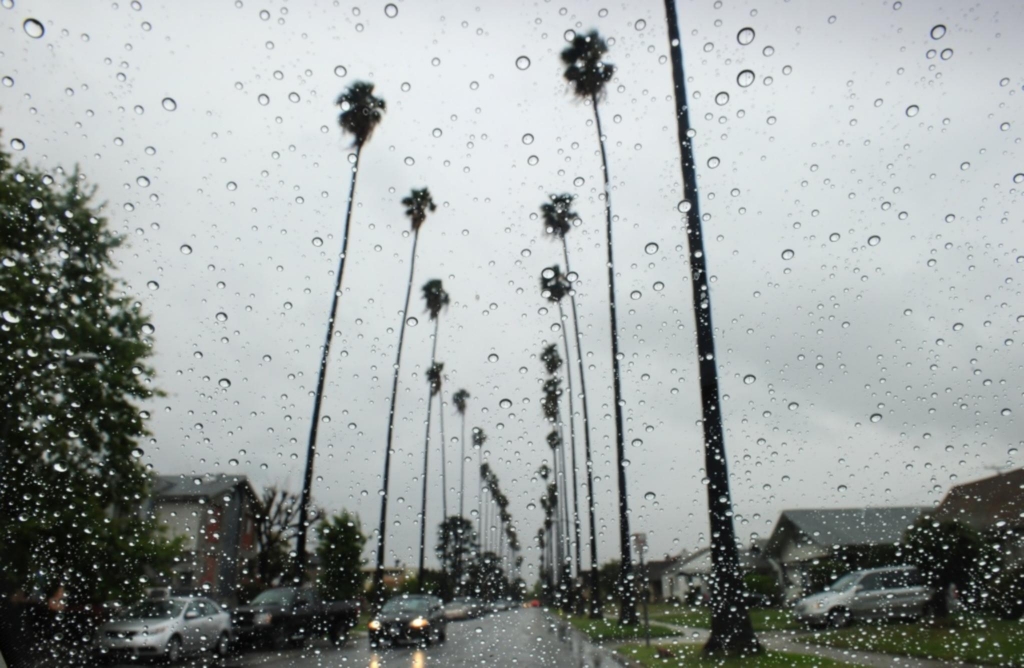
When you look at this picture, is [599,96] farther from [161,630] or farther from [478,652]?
[478,652]

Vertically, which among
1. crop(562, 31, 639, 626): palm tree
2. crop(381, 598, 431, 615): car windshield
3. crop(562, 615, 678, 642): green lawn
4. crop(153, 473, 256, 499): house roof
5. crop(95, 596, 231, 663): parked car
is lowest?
crop(562, 615, 678, 642): green lawn

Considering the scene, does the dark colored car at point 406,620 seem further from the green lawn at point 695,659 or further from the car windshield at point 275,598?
the green lawn at point 695,659

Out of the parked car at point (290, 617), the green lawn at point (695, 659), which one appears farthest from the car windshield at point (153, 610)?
the green lawn at point (695, 659)

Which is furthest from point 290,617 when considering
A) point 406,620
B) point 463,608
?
point 463,608

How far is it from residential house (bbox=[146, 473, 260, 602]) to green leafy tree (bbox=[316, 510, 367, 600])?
56 cm

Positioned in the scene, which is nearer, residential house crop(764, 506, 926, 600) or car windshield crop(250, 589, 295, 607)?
residential house crop(764, 506, 926, 600)

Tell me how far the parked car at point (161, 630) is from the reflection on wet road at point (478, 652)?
0.37 meters

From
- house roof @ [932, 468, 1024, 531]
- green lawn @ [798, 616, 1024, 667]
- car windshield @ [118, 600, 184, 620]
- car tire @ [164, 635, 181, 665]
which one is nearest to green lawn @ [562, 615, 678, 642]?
green lawn @ [798, 616, 1024, 667]

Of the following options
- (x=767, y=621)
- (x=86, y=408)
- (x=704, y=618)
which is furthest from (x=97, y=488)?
(x=704, y=618)

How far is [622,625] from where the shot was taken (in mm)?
6836

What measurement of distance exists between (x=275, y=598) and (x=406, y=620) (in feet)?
10.1

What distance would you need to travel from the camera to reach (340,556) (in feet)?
14.7

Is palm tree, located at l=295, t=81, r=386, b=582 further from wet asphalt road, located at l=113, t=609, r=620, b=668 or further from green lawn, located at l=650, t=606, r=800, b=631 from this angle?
green lawn, located at l=650, t=606, r=800, b=631

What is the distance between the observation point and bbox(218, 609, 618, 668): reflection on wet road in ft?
16.1
